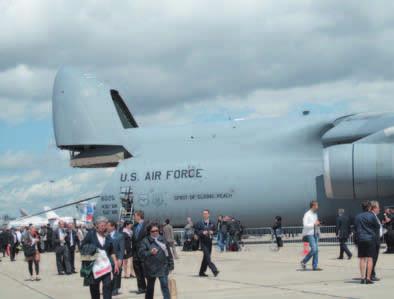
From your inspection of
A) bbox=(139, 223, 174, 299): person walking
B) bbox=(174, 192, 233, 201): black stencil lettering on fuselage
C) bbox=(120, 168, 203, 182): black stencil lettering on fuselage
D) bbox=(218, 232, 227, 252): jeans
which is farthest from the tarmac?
bbox=(120, 168, 203, 182): black stencil lettering on fuselage

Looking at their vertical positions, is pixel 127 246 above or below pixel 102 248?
below

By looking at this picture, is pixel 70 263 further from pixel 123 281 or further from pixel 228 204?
pixel 228 204

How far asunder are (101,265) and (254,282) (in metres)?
5.74

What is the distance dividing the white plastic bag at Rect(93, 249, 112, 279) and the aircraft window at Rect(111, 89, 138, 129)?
28656 mm

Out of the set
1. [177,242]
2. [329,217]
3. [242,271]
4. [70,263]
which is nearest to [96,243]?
[242,271]

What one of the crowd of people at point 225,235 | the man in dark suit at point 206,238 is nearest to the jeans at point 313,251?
the man in dark suit at point 206,238

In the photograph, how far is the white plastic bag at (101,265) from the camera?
10.1m

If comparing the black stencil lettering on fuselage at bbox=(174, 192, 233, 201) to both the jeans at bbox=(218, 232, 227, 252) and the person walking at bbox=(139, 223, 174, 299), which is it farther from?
the person walking at bbox=(139, 223, 174, 299)

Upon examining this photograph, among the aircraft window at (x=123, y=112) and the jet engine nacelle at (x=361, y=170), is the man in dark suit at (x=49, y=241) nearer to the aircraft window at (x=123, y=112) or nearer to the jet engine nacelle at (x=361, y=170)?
the aircraft window at (x=123, y=112)

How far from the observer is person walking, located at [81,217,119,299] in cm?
1018

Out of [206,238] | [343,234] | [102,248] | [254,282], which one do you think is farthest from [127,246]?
[343,234]

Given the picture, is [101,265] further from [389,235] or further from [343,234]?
[389,235]

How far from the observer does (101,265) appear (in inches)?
399

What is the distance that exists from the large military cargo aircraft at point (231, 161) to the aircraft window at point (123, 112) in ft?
6.22
